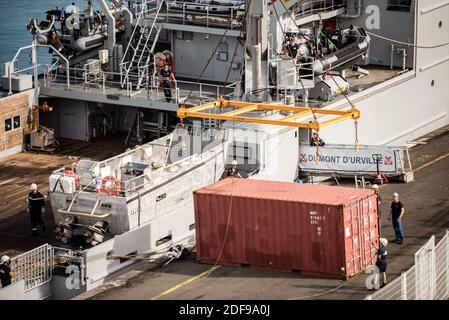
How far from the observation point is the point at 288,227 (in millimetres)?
32219

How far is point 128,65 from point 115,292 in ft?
42.9

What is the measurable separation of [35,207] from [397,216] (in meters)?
8.17

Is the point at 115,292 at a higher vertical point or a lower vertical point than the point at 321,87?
lower

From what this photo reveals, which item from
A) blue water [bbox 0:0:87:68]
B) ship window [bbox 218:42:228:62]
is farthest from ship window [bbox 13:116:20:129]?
blue water [bbox 0:0:87:68]

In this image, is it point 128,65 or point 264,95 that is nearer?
point 264,95

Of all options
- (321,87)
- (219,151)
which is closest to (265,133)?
(219,151)

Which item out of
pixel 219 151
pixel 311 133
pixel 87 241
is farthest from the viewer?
pixel 311 133

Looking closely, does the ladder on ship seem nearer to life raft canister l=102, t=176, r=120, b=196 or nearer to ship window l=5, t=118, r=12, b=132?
ship window l=5, t=118, r=12, b=132

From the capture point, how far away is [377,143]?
44.0 meters

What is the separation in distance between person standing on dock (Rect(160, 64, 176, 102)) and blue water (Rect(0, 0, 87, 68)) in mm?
25037

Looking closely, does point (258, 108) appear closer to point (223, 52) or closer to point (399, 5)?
point (223, 52)

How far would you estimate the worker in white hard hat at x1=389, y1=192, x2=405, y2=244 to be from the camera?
112 ft
